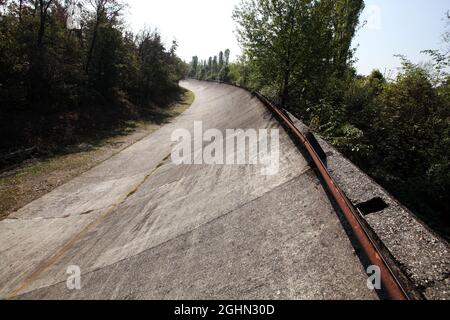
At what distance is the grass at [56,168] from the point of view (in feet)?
34.7

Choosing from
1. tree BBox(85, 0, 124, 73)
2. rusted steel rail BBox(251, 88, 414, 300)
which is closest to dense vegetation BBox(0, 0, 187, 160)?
tree BBox(85, 0, 124, 73)

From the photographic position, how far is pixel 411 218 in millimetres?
3525

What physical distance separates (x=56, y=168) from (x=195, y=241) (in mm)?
10860

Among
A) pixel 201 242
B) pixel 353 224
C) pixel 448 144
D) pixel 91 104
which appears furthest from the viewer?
pixel 91 104

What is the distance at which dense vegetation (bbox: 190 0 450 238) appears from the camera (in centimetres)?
817

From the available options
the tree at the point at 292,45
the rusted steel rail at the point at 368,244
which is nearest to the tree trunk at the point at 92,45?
the tree at the point at 292,45

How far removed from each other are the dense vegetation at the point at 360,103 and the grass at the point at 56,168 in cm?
920

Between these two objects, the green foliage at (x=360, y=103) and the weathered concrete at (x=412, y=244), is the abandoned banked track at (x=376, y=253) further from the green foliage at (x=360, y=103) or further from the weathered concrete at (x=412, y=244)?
the green foliage at (x=360, y=103)

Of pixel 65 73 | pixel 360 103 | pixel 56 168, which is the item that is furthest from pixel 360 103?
pixel 65 73
